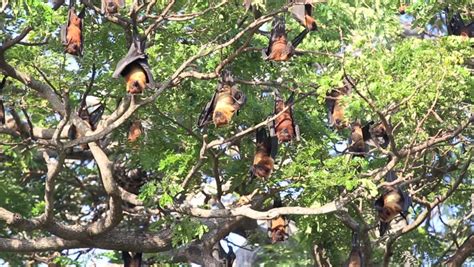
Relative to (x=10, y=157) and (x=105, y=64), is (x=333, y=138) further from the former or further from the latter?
(x=10, y=157)

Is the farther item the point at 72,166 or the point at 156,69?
the point at 72,166

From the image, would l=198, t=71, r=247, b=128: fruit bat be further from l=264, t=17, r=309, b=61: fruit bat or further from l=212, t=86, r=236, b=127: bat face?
l=264, t=17, r=309, b=61: fruit bat

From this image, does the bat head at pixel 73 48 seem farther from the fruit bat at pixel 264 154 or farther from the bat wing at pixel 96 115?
the fruit bat at pixel 264 154

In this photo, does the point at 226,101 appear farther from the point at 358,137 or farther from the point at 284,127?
the point at 358,137

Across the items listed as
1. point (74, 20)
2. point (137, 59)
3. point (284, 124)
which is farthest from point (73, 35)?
point (284, 124)

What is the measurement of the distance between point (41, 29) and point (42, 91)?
1131 millimetres

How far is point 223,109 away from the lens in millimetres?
10938

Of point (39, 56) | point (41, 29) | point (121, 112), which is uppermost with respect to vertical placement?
point (39, 56)

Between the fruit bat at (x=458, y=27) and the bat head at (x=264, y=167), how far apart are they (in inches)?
137

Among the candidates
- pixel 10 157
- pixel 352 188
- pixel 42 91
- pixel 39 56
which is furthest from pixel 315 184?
pixel 10 157

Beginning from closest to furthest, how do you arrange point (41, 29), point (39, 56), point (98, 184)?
point (41, 29), point (39, 56), point (98, 184)

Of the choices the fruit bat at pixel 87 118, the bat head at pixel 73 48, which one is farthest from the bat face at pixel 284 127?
the fruit bat at pixel 87 118

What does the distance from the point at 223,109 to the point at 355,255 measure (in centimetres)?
367

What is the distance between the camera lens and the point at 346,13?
13.5 metres
